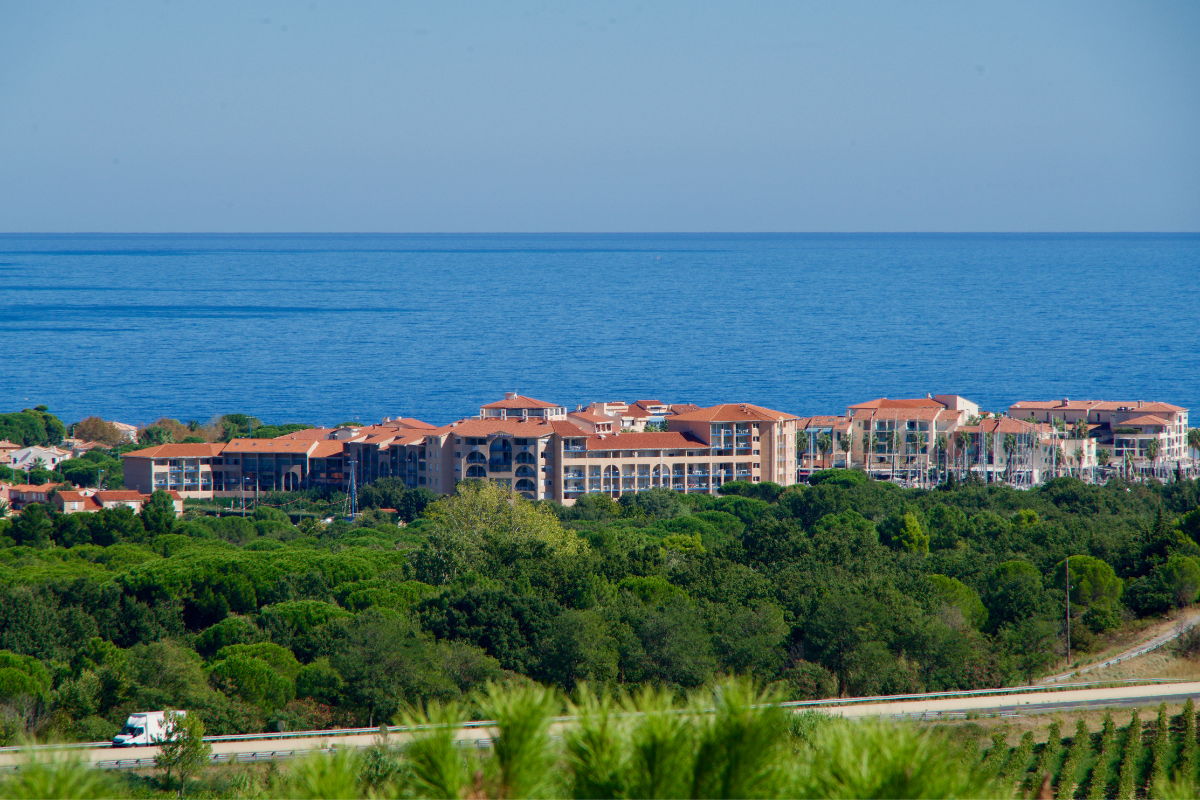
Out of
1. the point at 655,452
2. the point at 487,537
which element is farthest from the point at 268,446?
the point at 487,537

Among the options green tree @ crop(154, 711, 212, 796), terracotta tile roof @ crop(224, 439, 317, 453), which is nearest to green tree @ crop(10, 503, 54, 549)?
terracotta tile roof @ crop(224, 439, 317, 453)

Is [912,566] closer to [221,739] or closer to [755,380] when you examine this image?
[221,739]

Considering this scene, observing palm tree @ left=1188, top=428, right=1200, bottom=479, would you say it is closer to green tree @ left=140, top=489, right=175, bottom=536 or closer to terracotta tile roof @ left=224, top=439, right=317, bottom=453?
terracotta tile roof @ left=224, top=439, right=317, bottom=453

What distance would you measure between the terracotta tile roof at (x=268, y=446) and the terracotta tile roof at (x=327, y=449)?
25cm

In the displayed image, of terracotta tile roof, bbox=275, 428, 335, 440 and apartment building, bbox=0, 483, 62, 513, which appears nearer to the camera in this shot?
apartment building, bbox=0, 483, 62, 513

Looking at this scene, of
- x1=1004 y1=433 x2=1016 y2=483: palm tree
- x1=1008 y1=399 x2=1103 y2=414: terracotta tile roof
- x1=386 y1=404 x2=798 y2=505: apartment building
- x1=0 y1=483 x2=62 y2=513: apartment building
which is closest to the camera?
x1=0 y1=483 x2=62 y2=513: apartment building

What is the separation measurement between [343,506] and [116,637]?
25.4 metres

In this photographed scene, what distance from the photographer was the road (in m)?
21.9

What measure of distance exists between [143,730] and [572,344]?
100 m

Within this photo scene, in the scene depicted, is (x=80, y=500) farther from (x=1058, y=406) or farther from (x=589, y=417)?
(x=1058, y=406)

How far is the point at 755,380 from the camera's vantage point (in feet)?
307

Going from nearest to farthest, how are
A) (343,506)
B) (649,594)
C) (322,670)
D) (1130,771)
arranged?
(1130,771) → (322,670) → (649,594) → (343,506)

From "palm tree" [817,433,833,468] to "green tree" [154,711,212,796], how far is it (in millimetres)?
45419

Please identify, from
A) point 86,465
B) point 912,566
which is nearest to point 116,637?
point 912,566
